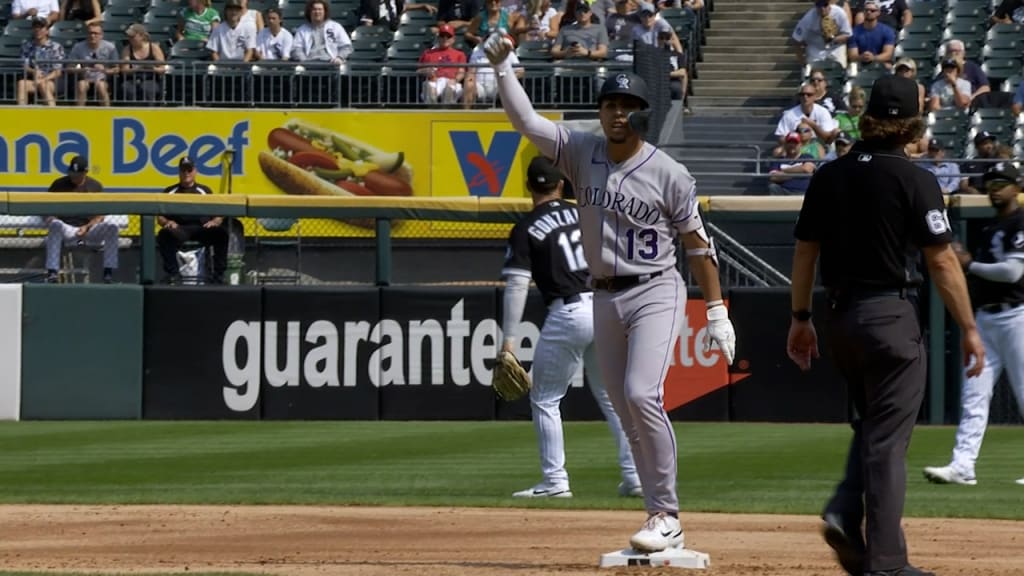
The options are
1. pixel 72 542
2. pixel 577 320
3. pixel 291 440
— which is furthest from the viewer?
pixel 291 440

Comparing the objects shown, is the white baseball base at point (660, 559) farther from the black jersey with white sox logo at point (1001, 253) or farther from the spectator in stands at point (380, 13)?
the spectator in stands at point (380, 13)

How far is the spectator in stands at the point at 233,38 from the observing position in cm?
2133

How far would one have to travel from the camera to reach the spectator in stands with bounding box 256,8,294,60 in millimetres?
21172

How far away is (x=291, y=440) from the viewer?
1405cm

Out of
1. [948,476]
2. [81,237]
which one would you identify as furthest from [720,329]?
[81,237]

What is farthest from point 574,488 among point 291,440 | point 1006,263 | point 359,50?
point 359,50

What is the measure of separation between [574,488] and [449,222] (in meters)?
6.38

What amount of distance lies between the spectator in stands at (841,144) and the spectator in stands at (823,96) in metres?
0.63

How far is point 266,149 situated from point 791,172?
5.99 meters

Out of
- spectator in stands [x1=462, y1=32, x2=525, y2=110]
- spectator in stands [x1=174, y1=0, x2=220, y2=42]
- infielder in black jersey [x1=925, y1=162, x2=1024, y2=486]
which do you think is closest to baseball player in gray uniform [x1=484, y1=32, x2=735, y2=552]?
infielder in black jersey [x1=925, y1=162, x2=1024, y2=486]

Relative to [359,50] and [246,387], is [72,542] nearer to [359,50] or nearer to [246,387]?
[246,387]

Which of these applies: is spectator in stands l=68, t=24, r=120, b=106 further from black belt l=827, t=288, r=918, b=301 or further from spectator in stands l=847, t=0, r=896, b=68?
black belt l=827, t=288, r=918, b=301

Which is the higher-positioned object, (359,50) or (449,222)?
(359,50)

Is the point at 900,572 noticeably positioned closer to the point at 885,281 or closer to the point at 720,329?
the point at 885,281
